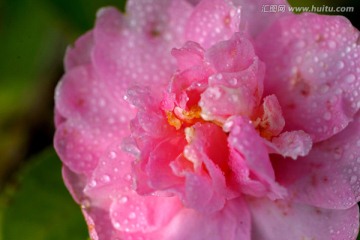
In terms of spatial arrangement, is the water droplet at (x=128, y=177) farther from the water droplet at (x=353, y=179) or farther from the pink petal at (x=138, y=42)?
the water droplet at (x=353, y=179)

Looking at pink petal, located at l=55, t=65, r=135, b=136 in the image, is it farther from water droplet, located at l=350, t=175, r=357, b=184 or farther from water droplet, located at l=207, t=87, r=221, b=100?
water droplet, located at l=350, t=175, r=357, b=184

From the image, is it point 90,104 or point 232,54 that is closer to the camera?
point 232,54

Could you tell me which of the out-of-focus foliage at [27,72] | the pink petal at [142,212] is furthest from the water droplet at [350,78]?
the out-of-focus foliage at [27,72]

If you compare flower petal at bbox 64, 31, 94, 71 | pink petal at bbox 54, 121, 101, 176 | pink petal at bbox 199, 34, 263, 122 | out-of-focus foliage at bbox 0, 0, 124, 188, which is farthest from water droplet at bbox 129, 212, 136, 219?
out-of-focus foliage at bbox 0, 0, 124, 188

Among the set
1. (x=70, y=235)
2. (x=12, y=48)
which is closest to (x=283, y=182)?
(x=70, y=235)

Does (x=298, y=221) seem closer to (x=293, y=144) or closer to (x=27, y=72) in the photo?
(x=293, y=144)

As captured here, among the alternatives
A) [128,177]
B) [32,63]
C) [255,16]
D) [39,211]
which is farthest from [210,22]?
[32,63]
